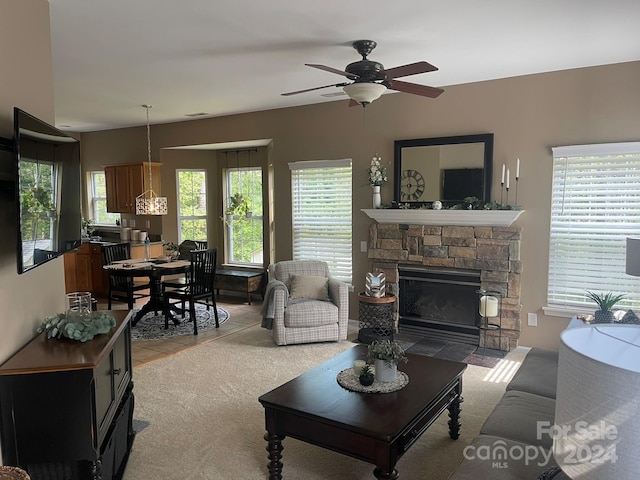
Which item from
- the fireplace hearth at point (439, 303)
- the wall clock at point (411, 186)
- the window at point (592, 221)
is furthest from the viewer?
the wall clock at point (411, 186)

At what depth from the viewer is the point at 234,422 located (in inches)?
132

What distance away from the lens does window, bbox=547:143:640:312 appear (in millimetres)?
4199

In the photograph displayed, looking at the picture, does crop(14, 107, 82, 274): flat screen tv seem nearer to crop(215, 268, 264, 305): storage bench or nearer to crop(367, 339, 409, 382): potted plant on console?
crop(367, 339, 409, 382): potted plant on console

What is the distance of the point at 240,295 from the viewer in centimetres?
769

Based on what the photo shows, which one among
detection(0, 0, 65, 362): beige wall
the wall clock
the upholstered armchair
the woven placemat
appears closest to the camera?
detection(0, 0, 65, 362): beige wall

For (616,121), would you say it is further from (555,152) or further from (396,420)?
(396,420)

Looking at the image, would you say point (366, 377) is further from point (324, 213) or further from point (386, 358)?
point (324, 213)

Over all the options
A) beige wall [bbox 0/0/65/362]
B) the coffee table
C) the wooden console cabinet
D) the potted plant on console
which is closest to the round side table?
the coffee table

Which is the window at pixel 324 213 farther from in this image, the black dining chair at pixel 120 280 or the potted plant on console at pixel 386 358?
the potted plant on console at pixel 386 358

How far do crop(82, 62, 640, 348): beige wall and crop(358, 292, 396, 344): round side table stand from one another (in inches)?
28.8

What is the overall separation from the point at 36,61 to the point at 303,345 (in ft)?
11.6

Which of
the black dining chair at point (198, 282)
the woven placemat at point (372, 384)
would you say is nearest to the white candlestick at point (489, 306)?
the woven placemat at point (372, 384)

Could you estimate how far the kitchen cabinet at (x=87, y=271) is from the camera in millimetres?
7605

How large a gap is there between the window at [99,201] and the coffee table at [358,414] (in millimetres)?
7218
